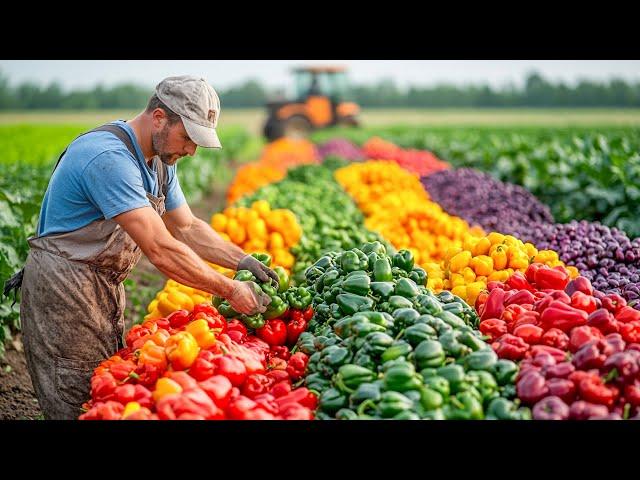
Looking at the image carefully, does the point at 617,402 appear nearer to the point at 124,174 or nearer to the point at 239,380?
the point at 239,380

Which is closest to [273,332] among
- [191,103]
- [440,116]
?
[191,103]

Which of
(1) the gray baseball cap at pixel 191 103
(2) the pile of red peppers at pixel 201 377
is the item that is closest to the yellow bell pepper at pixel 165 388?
(2) the pile of red peppers at pixel 201 377

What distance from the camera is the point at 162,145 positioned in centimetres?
453

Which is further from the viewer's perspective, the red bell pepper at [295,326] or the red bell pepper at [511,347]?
the red bell pepper at [295,326]

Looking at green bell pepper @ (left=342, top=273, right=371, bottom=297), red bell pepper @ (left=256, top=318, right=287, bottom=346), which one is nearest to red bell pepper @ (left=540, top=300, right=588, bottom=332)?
green bell pepper @ (left=342, top=273, right=371, bottom=297)

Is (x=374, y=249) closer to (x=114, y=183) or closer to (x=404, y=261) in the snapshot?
(x=404, y=261)

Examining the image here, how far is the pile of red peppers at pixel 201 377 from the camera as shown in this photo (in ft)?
11.3

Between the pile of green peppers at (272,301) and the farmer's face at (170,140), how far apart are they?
972mm

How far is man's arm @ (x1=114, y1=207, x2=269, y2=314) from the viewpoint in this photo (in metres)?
4.16

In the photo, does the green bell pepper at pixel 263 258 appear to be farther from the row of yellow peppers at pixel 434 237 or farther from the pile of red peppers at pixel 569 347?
the pile of red peppers at pixel 569 347

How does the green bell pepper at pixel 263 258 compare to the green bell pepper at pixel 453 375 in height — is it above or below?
above
